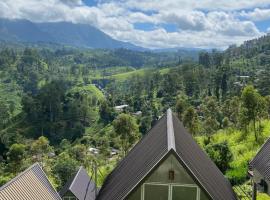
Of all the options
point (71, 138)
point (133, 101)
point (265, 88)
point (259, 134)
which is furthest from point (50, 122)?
point (259, 134)

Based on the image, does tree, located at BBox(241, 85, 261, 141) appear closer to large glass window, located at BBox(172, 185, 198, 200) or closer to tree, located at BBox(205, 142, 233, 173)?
tree, located at BBox(205, 142, 233, 173)

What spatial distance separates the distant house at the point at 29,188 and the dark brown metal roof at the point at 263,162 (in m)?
12.2

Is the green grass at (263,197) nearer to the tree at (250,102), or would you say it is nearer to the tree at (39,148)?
the tree at (250,102)

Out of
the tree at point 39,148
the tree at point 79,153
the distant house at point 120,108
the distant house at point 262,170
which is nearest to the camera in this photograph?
the distant house at point 262,170

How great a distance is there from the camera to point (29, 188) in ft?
58.2

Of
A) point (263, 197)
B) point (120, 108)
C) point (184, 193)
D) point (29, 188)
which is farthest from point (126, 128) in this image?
point (120, 108)

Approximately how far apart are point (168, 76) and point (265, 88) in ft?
174

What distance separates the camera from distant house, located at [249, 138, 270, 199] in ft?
79.5

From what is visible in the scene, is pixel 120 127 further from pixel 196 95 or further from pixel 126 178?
pixel 196 95

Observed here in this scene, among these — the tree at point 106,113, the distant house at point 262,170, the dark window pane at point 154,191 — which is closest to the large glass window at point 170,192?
the dark window pane at point 154,191

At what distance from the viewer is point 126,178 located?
1925 cm

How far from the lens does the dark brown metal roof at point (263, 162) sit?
24311 millimetres

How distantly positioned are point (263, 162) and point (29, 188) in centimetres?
1456

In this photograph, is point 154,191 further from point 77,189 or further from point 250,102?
point 250,102
